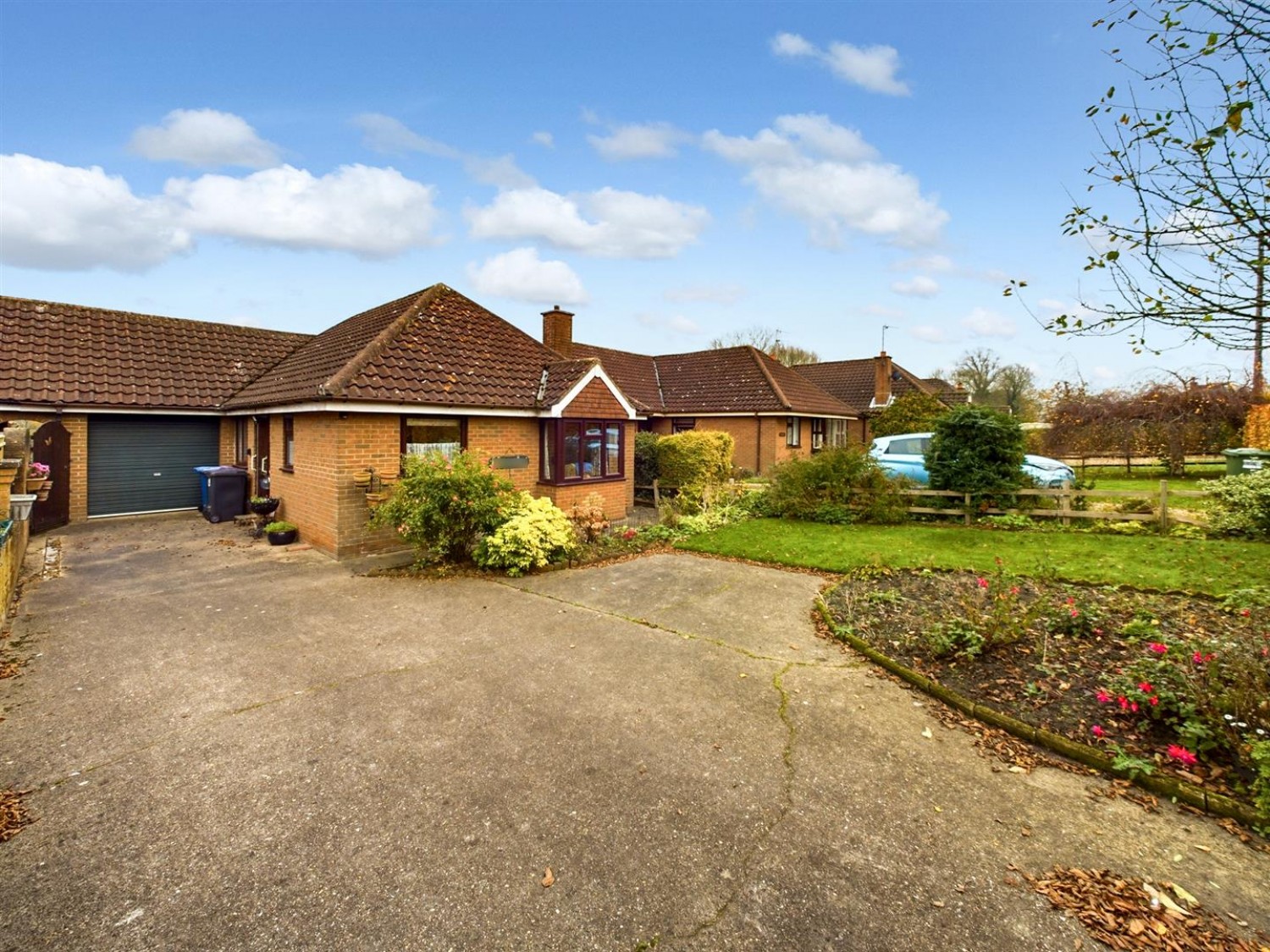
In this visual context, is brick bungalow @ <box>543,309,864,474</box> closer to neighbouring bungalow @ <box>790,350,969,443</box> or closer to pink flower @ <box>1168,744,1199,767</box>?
neighbouring bungalow @ <box>790,350,969,443</box>

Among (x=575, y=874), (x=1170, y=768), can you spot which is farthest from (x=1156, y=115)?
(x=575, y=874)

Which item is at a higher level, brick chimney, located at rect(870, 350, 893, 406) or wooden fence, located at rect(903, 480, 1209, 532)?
brick chimney, located at rect(870, 350, 893, 406)

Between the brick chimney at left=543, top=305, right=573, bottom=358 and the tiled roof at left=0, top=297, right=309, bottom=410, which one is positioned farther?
the brick chimney at left=543, top=305, right=573, bottom=358

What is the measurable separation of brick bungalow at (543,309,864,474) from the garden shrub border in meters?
17.9

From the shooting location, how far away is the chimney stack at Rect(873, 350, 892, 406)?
31.6 metres

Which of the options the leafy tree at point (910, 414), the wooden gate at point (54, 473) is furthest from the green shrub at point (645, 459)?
the wooden gate at point (54, 473)

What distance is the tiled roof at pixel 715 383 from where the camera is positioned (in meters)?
25.5

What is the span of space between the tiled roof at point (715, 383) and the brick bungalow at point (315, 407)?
11.7 meters

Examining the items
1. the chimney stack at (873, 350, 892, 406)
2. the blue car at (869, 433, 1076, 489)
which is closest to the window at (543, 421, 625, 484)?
the blue car at (869, 433, 1076, 489)

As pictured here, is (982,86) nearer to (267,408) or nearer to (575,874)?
(575,874)

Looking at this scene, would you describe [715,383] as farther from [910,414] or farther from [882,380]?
[882,380]

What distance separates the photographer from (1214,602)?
7.21 metres

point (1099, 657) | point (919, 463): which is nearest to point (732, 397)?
point (919, 463)

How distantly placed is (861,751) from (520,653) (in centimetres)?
349
